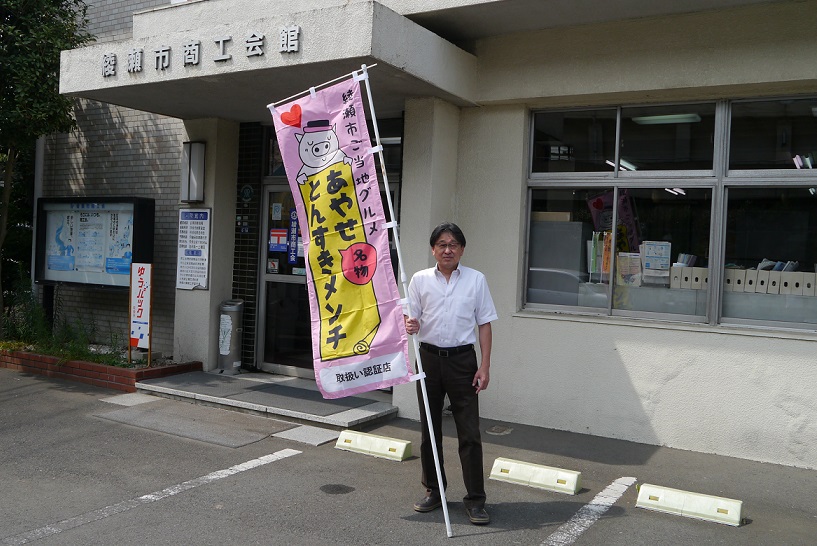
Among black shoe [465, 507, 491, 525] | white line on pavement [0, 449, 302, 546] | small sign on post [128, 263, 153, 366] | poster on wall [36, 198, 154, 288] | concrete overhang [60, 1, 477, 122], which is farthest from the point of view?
poster on wall [36, 198, 154, 288]

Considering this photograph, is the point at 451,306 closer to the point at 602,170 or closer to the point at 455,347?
the point at 455,347

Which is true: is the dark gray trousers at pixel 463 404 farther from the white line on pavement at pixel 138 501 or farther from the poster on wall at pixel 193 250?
the poster on wall at pixel 193 250

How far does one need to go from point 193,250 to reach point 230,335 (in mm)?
1209

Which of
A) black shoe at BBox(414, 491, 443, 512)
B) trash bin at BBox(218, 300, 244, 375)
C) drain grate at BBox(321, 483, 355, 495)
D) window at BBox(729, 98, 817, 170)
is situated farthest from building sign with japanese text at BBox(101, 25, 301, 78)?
window at BBox(729, 98, 817, 170)

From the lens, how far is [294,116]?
5.41 meters

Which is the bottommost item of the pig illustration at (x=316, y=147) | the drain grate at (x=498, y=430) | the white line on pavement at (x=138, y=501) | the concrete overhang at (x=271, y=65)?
the white line on pavement at (x=138, y=501)

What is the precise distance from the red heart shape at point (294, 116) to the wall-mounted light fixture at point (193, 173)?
4301 millimetres

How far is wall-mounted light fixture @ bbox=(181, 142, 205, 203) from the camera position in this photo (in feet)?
30.7

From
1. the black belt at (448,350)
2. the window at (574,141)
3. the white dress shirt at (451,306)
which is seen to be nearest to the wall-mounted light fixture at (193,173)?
the window at (574,141)

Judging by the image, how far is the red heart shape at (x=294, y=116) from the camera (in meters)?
5.41

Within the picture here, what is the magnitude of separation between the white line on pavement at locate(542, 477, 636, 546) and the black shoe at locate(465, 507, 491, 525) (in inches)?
17.1

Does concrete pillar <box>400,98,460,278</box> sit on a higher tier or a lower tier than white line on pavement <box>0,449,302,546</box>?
higher

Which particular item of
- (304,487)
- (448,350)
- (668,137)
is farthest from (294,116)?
(668,137)

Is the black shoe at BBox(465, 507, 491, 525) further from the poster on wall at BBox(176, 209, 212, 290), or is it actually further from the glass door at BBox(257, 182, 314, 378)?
the poster on wall at BBox(176, 209, 212, 290)
